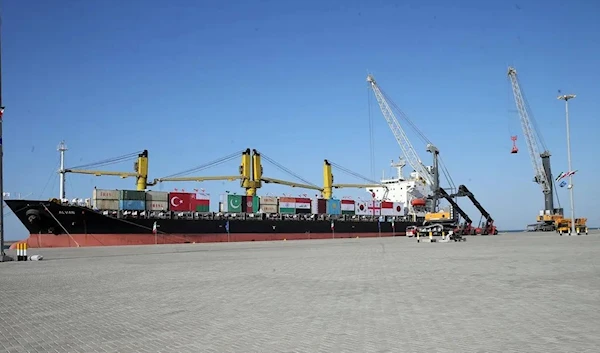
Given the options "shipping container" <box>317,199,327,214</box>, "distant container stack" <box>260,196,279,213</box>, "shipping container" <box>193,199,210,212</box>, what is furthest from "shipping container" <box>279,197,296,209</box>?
"shipping container" <box>193,199,210,212</box>

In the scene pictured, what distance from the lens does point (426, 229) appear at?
4656 centimetres

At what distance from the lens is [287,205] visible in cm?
6241

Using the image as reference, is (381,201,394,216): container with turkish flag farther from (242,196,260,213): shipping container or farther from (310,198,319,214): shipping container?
(242,196,260,213): shipping container

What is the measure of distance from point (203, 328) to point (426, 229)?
41.6 m

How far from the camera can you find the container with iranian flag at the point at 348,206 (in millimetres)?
69188

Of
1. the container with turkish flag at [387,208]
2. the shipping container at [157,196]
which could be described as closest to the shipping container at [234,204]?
the shipping container at [157,196]

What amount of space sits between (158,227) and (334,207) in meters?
26.5

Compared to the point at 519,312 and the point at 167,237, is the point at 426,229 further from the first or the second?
the point at 519,312

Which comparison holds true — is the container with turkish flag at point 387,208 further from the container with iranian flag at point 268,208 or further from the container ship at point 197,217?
the container with iranian flag at point 268,208

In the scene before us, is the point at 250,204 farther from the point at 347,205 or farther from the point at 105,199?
the point at 105,199

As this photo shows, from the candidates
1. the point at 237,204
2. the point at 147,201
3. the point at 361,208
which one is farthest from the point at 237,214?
Answer: the point at 361,208

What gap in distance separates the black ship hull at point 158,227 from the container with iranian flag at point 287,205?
0.84 metres

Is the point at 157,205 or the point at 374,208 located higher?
the point at 157,205

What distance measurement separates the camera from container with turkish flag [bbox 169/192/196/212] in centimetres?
5266
